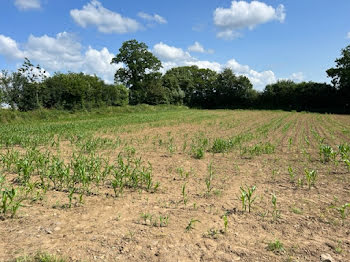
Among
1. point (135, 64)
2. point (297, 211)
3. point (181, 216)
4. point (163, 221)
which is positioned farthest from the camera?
point (135, 64)

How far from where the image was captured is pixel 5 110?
886 inches

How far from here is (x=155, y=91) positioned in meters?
48.5

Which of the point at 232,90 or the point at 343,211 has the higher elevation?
the point at 232,90

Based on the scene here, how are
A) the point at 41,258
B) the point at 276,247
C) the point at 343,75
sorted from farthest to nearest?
the point at 343,75, the point at 276,247, the point at 41,258

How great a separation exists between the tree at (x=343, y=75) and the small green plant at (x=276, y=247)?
152 ft

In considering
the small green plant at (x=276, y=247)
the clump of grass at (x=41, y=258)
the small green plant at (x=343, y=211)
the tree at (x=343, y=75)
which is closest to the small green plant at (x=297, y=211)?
the small green plant at (x=343, y=211)

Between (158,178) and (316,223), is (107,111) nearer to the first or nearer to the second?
(158,178)

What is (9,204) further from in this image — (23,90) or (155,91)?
(155,91)

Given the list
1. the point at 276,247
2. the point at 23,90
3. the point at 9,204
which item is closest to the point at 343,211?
the point at 276,247

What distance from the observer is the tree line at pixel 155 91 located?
2592 centimetres

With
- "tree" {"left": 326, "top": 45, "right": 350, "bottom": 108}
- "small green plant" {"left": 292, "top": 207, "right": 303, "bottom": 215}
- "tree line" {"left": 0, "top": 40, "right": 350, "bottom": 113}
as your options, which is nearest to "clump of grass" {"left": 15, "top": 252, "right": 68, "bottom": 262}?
"small green plant" {"left": 292, "top": 207, "right": 303, "bottom": 215}

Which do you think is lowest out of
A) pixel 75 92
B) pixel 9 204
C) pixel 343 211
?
pixel 9 204

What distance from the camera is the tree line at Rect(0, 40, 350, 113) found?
25.9 m

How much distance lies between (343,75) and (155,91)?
32782 mm
